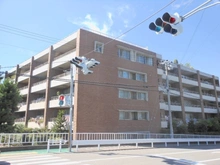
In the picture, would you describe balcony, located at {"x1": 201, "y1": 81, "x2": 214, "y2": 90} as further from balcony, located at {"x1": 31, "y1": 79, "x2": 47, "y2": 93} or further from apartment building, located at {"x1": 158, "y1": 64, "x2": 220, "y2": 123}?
balcony, located at {"x1": 31, "y1": 79, "x2": 47, "y2": 93}

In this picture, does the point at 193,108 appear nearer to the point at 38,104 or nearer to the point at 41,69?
the point at 38,104

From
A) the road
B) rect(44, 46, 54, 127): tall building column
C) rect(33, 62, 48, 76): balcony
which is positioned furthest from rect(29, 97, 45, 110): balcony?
the road

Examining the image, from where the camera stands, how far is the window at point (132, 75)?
79.9ft

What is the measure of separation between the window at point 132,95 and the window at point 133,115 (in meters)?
1.79

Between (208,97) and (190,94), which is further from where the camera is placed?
(208,97)

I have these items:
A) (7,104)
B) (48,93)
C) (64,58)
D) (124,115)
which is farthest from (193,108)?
(7,104)

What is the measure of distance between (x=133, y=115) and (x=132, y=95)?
2.53m

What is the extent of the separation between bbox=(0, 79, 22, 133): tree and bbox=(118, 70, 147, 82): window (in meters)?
11.9

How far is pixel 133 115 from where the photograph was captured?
24.4 metres

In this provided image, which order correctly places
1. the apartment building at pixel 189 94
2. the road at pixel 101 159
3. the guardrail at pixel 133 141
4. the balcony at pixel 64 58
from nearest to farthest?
the road at pixel 101 159
the guardrail at pixel 133 141
the balcony at pixel 64 58
the apartment building at pixel 189 94

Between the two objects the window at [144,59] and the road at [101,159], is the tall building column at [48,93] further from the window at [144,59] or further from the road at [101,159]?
the road at [101,159]

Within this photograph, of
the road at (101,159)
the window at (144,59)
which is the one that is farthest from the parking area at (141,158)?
the window at (144,59)

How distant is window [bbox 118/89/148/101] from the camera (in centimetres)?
2367

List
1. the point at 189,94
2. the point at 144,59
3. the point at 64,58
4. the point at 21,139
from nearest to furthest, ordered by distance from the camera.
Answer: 1. the point at 21,139
2. the point at 64,58
3. the point at 144,59
4. the point at 189,94
